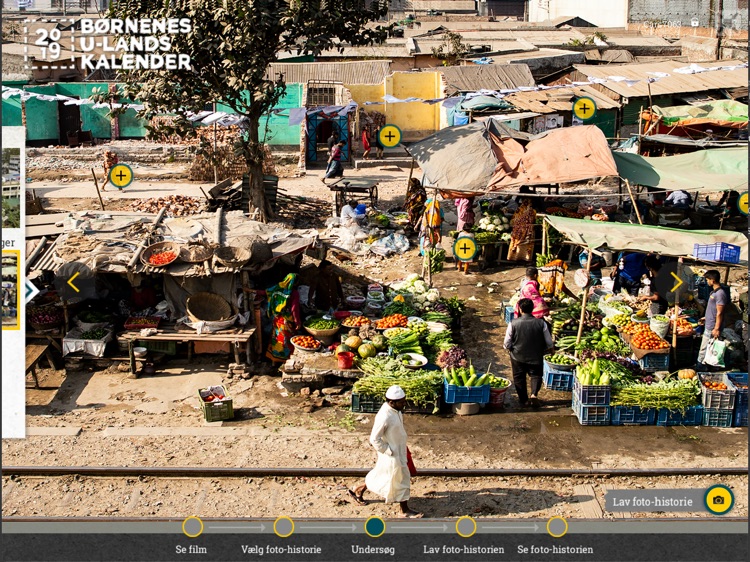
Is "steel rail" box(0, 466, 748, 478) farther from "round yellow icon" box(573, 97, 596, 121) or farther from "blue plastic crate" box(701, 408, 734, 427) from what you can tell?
"round yellow icon" box(573, 97, 596, 121)

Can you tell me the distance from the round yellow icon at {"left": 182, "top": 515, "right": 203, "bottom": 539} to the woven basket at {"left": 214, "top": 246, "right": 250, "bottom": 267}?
15.0 feet

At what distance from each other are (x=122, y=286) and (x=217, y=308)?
1679mm

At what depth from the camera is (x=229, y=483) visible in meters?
9.02

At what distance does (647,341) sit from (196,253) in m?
6.35

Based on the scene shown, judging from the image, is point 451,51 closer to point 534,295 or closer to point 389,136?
point 389,136

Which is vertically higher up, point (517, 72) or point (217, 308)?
point (517, 72)

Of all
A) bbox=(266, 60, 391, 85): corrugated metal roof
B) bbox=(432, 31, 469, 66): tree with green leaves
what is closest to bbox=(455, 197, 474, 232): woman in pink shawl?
bbox=(266, 60, 391, 85): corrugated metal roof

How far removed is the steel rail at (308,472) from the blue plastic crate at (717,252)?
322 cm

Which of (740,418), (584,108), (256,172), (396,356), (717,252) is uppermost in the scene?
(584,108)

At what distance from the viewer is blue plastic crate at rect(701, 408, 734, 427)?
10.4 m

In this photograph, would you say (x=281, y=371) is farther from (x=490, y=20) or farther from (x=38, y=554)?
(x=490, y=20)

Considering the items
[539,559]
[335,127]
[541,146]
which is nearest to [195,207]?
[335,127]

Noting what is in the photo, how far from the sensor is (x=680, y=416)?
1046cm

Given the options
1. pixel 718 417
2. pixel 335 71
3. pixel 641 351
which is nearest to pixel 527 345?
pixel 641 351
